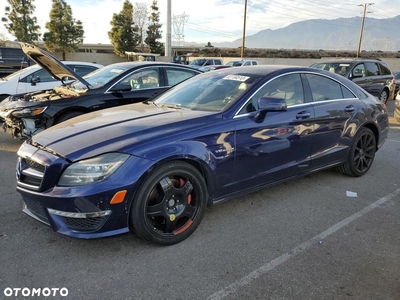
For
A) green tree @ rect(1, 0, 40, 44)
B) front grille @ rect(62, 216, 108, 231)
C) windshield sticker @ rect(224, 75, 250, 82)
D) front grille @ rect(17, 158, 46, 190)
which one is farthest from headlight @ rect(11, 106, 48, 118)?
green tree @ rect(1, 0, 40, 44)

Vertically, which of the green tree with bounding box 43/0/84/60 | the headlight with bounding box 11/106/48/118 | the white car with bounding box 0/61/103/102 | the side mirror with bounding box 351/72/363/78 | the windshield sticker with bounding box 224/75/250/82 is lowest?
the headlight with bounding box 11/106/48/118

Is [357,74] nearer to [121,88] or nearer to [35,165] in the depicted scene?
[121,88]

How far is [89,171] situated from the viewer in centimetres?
262

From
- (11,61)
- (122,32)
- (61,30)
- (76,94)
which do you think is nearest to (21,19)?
(61,30)

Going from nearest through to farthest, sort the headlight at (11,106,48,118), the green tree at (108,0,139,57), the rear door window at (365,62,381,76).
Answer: the headlight at (11,106,48,118) < the rear door window at (365,62,381,76) < the green tree at (108,0,139,57)

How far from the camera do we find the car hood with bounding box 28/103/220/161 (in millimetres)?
2734

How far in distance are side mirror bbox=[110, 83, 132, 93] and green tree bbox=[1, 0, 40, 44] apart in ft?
111

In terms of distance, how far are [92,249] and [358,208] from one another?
2957mm

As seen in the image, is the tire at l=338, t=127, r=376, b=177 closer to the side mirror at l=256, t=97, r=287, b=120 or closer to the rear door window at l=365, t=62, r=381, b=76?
the side mirror at l=256, t=97, r=287, b=120

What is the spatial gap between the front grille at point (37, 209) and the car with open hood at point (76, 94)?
3.09 m

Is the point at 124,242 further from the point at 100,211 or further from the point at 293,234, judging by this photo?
the point at 293,234

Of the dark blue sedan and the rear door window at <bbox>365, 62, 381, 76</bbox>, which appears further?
the rear door window at <bbox>365, 62, 381, 76</bbox>

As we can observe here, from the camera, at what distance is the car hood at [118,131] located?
2.73 meters

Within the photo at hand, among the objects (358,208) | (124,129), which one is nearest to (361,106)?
(358,208)
